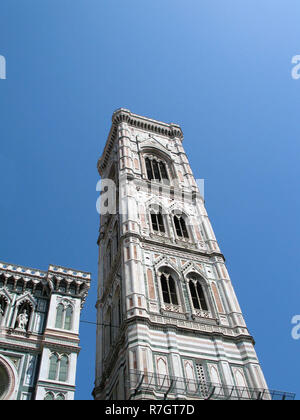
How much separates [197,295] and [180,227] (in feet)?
22.9

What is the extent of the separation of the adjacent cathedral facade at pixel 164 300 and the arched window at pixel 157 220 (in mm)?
94

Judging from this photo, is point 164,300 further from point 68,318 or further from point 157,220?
point 157,220

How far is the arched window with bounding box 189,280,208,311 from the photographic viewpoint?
87.1 feet

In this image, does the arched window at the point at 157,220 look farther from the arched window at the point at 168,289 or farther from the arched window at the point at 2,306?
the arched window at the point at 2,306

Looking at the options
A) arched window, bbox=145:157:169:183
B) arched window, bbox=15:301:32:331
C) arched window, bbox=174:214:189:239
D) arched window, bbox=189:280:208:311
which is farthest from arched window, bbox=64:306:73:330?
arched window, bbox=145:157:169:183

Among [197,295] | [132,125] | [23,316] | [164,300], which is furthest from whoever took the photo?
[132,125]

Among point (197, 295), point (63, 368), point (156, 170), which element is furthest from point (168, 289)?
point (156, 170)

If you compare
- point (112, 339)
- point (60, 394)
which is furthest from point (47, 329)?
point (112, 339)

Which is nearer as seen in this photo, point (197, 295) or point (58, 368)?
point (58, 368)

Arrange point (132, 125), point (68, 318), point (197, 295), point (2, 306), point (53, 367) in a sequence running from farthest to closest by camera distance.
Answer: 1. point (132, 125)
2. point (197, 295)
3. point (68, 318)
4. point (2, 306)
5. point (53, 367)

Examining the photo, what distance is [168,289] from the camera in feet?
87.3

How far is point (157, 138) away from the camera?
44.8 m

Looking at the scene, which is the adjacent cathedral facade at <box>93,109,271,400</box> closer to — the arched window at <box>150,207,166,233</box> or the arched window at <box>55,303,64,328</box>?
the arched window at <box>150,207,166,233</box>

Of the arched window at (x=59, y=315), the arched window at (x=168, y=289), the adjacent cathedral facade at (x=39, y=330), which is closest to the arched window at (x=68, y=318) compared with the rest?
the adjacent cathedral facade at (x=39, y=330)
